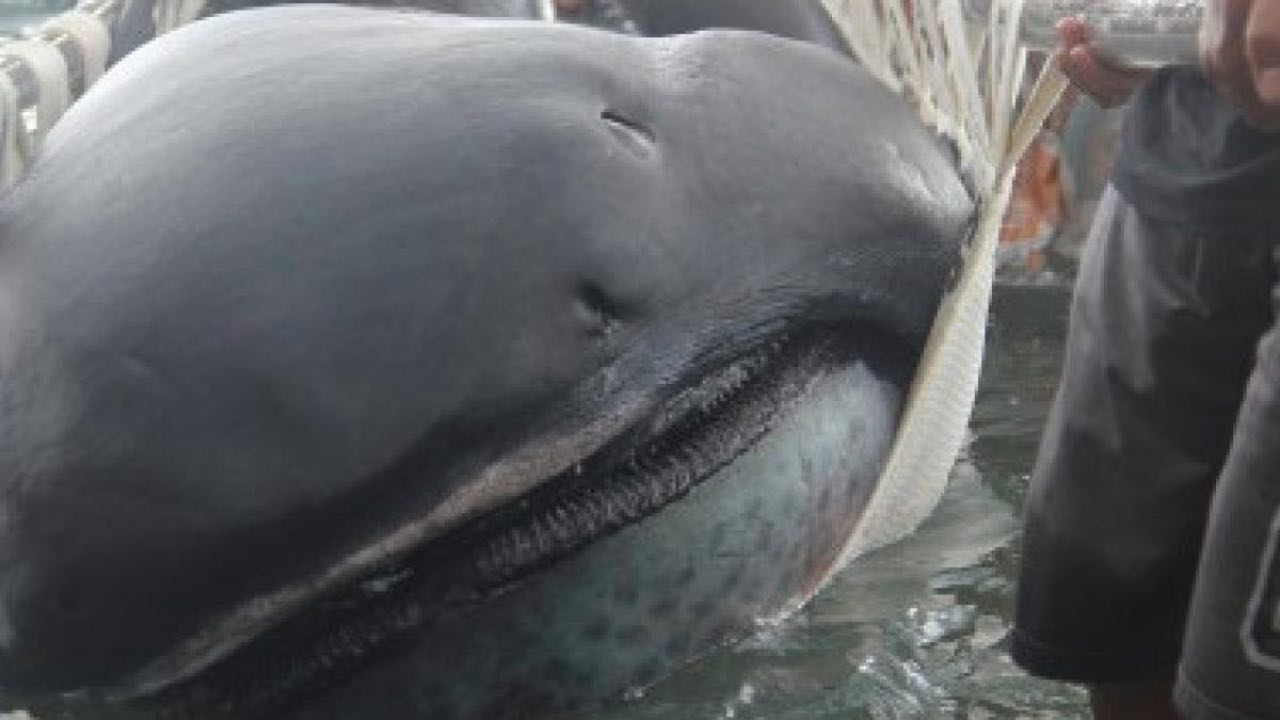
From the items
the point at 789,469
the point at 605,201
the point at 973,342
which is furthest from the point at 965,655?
the point at 605,201

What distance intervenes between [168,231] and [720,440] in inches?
17.8

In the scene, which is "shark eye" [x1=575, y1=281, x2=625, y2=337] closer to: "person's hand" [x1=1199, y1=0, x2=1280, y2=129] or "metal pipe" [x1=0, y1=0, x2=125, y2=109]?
"person's hand" [x1=1199, y1=0, x2=1280, y2=129]

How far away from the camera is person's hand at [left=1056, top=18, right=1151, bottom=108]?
197 cm

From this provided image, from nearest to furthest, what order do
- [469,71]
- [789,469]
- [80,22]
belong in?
1. [469,71]
2. [789,469]
3. [80,22]

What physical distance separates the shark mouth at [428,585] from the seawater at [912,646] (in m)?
0.21

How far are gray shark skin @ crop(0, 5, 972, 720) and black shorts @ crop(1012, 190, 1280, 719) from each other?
391mm

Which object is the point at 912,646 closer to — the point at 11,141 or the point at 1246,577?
the point at 1246,577

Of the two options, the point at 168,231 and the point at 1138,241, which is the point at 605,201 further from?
the point at 1138,241

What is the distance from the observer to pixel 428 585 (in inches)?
55.0

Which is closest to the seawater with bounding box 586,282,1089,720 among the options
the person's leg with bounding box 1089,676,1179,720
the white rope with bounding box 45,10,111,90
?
the person's leg with bounding box 1089,676,1179,720

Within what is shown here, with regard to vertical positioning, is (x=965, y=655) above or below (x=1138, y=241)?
below

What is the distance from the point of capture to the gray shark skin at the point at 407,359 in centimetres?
131

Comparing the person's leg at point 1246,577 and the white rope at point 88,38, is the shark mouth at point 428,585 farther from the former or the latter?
the white rope at point 88,38

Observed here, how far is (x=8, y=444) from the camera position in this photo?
1.38 metres
